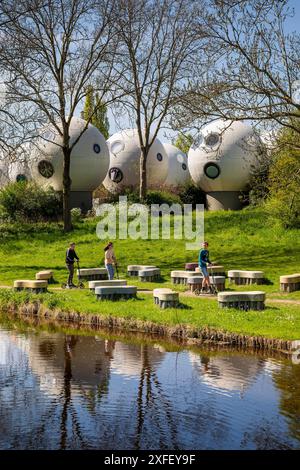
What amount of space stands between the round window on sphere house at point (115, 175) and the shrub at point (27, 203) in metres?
10.1

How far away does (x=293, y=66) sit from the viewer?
21.2 meters

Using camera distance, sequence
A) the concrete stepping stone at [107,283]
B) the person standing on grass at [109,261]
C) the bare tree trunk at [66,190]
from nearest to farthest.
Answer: the concrete stepping stone at [107,283], the person standing on grass at [109,261], the bare tree trunk at [66,190]

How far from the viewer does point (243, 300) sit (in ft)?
61.6

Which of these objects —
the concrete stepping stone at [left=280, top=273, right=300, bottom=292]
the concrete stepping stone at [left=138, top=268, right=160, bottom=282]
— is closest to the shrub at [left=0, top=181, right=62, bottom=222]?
the concrete stepping stone at [left=138, top=268, right=160, bottom=282]

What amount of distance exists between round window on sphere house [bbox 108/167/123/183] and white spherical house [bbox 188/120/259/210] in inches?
262

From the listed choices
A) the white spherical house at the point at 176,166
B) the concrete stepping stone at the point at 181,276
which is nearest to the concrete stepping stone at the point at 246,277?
the concrete stepping stone at the point at 181,276

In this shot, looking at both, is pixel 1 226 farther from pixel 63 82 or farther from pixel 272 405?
pixel 272 405

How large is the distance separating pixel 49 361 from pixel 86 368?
105 centimetres

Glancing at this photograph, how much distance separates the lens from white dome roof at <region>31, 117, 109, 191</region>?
1681 inches

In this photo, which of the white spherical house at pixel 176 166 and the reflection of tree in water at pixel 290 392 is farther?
the white spherical house at pixel 176 166

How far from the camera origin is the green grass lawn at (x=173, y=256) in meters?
18.3

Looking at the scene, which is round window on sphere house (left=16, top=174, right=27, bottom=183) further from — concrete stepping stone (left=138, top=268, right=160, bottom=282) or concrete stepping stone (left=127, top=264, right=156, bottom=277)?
concrete stepping stone (left=138, top=268, right=160, bottom=282)

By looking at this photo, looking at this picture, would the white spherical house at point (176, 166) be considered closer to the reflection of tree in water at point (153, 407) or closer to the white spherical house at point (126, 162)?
the white spherical house at point (126, 162)

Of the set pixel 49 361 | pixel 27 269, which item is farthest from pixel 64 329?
pixel 27 269
